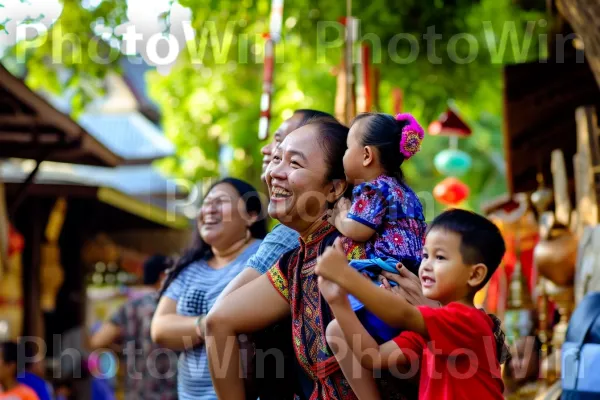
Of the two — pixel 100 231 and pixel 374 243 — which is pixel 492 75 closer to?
pixel 100 231

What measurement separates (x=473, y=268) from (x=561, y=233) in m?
4.01

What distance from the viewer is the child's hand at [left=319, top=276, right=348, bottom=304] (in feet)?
9.39

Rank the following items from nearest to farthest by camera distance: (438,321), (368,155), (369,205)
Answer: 1. (438,321)
2. (369,205)
3. (368,155)

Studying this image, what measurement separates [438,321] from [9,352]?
538cm

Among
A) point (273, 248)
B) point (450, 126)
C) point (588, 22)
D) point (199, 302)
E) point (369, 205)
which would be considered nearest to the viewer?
point (369, 205)

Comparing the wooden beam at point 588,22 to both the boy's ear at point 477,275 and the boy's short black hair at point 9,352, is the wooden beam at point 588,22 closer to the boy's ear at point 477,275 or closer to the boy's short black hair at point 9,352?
the boy's ear at point 477,275

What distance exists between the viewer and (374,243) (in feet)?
11.0

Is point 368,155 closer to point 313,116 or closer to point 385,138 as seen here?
point 385,138

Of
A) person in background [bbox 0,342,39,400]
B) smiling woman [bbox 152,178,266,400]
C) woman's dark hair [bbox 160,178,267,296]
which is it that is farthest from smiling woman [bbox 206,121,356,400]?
person in background [bbox 0,342,39,400]

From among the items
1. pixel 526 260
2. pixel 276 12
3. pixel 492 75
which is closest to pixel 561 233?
pixel 276 12

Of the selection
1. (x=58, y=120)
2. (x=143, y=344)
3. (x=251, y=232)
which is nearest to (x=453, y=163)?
(x=58, y=120)

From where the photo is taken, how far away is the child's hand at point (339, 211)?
3420 mm

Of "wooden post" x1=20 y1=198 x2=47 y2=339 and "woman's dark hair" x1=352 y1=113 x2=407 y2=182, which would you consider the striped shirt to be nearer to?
"woman's dark hair" x1=352 y1=113 x2=407 y2=182

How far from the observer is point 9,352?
7641 mm
